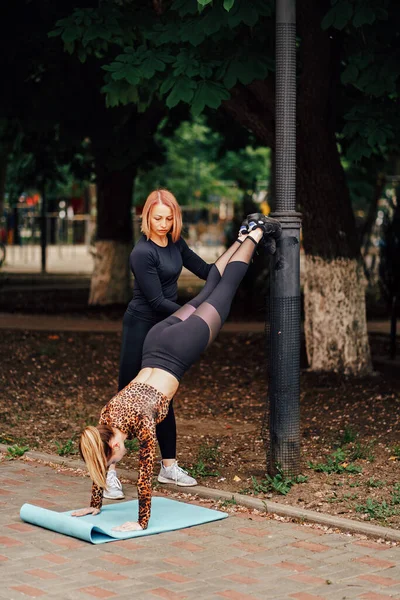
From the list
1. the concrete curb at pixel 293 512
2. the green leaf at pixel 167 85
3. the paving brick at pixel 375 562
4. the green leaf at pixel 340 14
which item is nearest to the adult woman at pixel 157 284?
the concrete curb at pixel 293 512

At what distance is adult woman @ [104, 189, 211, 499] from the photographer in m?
6.74

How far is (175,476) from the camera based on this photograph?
23.3 feet

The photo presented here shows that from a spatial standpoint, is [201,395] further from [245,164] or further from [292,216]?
[245,164]

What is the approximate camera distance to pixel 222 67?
30.9ft

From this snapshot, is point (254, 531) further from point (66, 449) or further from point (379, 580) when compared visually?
point (66, 449)

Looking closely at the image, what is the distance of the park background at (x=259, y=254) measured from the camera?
26.9 ft

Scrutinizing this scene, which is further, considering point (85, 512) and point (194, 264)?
point (194, 264)

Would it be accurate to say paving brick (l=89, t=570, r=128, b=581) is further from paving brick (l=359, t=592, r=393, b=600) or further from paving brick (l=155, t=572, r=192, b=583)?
paving brick (l=359, t=592, r=393, b=600)

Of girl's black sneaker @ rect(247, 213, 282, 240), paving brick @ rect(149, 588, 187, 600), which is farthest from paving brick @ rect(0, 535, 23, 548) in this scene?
girl's black sneaker @ rect(247, 213, 282, 240)

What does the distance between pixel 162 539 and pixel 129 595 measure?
93 cm

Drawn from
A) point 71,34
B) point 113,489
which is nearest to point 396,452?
point 113,489

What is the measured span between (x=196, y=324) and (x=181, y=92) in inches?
131

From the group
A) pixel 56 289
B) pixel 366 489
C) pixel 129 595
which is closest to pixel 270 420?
pixel 366 489

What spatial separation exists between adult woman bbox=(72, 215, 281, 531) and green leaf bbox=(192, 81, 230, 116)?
2.51 m
